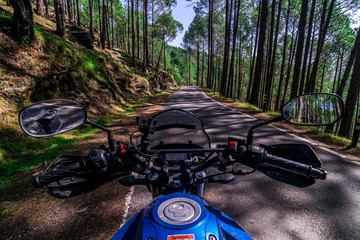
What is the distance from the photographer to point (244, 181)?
3.59m

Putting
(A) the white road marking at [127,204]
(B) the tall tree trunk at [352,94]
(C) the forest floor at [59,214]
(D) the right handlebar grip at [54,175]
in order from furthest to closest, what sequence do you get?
(B) the tall tree trunk at [352,94], (A) the white road marking at [127,204], (C) the forest floor at [59,214], (D) the right handlebar grip at [54,175]

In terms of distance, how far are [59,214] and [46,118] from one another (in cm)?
214

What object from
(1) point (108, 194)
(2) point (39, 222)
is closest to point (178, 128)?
(1) point (108, 194)

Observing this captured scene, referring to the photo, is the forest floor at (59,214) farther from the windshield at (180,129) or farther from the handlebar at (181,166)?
the windshield at (180,129)

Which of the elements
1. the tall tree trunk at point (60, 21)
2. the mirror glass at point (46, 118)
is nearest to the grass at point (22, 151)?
the mirror glass at point (46, 118)

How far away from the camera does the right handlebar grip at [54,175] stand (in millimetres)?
1298

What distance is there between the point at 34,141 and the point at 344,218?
7.03 m

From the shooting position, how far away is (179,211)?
3.13 ft

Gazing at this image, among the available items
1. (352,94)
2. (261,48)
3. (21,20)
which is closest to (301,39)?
(261,48)

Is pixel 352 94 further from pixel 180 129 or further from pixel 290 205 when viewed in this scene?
pixel 180 129

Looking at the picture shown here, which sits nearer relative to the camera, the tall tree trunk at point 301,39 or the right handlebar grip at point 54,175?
the right handlebar grip at point 54,175

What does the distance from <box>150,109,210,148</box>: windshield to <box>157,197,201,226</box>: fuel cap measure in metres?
0.92

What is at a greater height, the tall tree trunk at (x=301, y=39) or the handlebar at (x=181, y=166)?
the tall tree trunk at (x=301, y=39)

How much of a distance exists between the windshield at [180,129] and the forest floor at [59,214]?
158 cm
